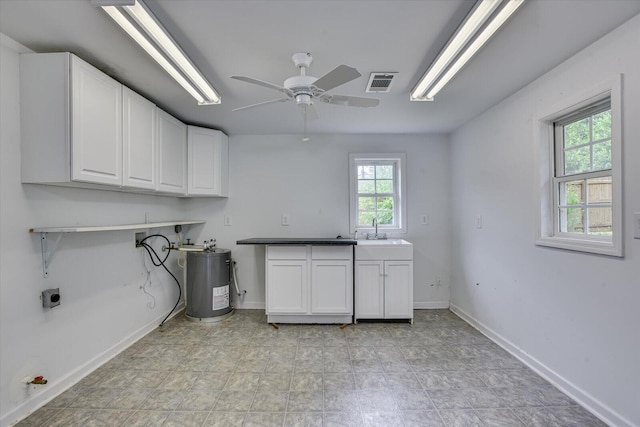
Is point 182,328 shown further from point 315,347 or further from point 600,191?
point 600,191

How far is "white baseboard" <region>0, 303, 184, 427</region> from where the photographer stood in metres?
1.62

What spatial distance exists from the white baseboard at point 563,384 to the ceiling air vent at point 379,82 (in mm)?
2387

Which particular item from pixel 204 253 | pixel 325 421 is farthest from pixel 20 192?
pixel 325 421

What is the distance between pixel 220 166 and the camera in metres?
3.36

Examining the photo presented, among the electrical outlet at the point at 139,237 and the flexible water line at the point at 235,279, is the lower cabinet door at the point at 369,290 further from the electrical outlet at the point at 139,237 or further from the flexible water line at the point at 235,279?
the electrical outlet at the point at 139,237

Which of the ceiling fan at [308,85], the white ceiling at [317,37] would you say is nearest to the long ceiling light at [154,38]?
the white ceiling at [317,37]

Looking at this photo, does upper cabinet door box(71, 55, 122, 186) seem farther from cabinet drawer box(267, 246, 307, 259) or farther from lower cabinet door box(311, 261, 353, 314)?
lower cabinet door box(311, 261, 353, 314)

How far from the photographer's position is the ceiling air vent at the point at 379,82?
2.06 metres

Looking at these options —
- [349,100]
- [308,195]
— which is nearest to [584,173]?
[349,100]

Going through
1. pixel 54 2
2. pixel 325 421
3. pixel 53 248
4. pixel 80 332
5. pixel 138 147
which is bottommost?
pixel 325 421

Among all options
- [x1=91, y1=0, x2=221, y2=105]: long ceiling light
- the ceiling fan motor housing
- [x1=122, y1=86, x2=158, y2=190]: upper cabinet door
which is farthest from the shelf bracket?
the ceiling fan motor housing

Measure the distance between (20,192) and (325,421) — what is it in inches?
88.8

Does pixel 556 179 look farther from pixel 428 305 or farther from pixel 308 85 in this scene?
pixel 428 305

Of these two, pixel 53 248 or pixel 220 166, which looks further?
pixel 220 166
